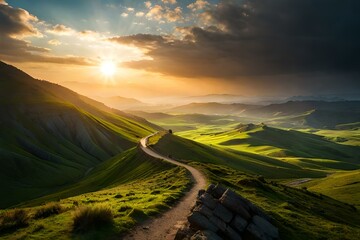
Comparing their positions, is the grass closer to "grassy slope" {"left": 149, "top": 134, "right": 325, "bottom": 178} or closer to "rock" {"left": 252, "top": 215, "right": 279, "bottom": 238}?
"rock" {"left": 252, "top": 215, "right": 279, "bottom": 238}

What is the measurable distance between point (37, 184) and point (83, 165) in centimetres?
3819

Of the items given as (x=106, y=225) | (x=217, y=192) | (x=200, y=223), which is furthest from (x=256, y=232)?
(x=106, y=225)

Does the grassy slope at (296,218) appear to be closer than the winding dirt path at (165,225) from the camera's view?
No

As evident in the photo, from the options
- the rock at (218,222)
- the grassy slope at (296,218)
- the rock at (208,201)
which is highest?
the rock at (208,201)

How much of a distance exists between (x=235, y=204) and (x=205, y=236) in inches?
309

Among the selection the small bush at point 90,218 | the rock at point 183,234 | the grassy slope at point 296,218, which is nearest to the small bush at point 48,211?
the small bush at point 90,218

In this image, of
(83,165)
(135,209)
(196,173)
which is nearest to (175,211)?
(135,209)

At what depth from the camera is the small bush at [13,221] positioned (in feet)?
98.8

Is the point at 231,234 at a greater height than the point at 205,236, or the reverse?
the point at 205,236

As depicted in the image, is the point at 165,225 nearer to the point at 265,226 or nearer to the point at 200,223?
the point at 200,223

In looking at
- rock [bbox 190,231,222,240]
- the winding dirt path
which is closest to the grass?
the winding dirt path

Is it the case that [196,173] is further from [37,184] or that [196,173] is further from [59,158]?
[59,158]

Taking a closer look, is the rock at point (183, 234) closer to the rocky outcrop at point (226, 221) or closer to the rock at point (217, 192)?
the rocky outcrop at point (226, 221)

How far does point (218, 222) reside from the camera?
30.2 meters
